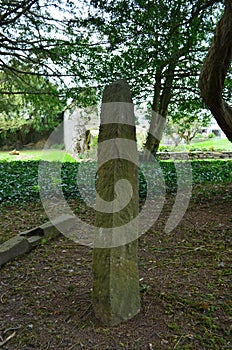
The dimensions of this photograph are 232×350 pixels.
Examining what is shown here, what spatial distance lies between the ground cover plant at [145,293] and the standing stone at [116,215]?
5.6 inches

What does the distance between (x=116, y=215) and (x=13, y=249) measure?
1.69 m

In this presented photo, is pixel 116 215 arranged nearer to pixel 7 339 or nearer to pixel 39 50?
pixel 7 339

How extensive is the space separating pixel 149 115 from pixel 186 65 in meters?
2.67

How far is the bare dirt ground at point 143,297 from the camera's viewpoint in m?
1.93

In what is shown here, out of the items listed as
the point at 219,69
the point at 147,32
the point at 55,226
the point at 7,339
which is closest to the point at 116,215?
the point at 7,339

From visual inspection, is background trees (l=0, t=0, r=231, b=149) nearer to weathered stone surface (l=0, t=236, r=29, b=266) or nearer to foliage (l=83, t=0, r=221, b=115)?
foliage (l=83, t=0, r=221, b=115)

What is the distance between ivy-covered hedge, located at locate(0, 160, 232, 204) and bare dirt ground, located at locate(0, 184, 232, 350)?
78.5 inches

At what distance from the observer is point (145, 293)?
2.43 meters

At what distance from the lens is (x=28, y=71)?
7652mm

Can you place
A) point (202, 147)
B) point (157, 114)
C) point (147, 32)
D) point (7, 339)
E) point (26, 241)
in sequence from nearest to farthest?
point (7, 339)
point (26, 241)
point (147, 32)
point (157, 114)
point (202, 147)

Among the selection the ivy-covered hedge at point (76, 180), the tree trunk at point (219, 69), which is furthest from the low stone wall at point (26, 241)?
the tree trunk at point (219, 69)

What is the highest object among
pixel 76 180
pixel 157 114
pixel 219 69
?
pixel 219 69

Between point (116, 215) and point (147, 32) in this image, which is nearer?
point (116, 215)

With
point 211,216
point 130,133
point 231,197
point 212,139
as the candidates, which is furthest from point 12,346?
point 212,139
